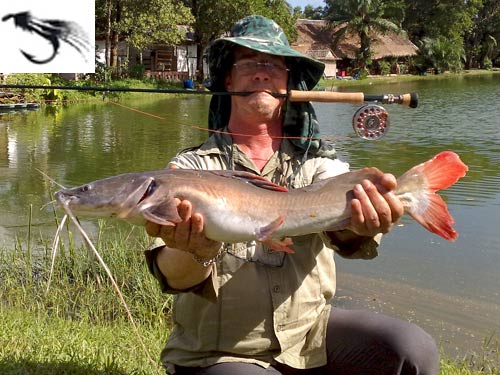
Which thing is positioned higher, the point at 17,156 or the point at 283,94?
the point at 283,94

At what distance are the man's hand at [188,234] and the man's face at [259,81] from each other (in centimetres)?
79

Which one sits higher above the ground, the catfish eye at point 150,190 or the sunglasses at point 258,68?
the sunglasses at point 258,68

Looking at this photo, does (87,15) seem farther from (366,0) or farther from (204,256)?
(366,0)

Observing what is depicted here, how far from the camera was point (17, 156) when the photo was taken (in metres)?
13.7

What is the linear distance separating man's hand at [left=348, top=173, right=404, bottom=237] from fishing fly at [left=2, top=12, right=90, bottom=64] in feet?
41.9

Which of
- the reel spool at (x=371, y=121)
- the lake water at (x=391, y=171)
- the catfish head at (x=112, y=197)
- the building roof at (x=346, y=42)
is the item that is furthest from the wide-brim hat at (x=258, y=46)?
the building roof at (x=346, y=42)

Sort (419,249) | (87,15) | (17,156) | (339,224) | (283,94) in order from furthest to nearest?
(87,15) < (17,156) < (419,249) < (283,94) < (339,224)

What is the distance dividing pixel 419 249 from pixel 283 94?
4.76m

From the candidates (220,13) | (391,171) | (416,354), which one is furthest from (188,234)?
(220,13)

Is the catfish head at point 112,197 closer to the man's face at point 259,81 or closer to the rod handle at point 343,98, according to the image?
the man's face at point 259,81

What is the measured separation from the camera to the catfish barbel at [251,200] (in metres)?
2.31

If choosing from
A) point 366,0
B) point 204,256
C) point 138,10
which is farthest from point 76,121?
point 366,0

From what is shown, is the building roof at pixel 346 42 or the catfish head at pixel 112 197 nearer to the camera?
the catfish head at pixel 112 197

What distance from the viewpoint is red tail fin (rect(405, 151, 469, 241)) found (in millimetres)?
2430
